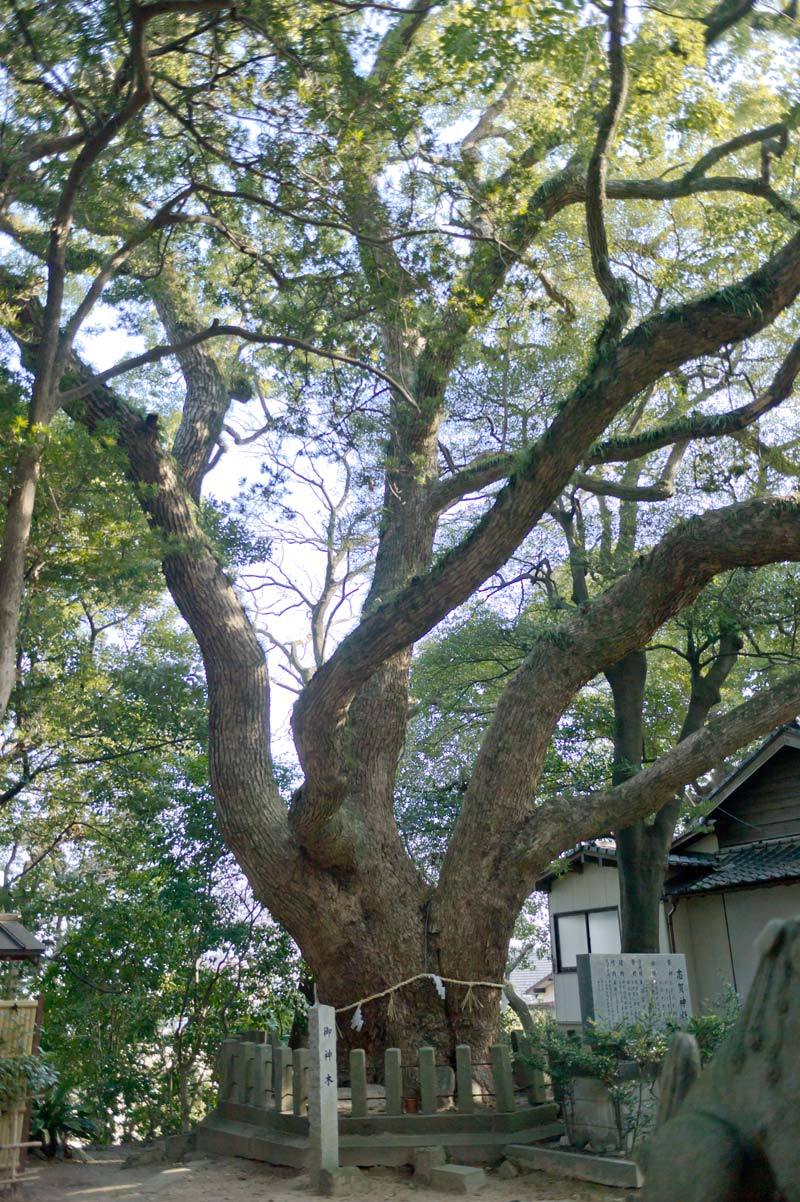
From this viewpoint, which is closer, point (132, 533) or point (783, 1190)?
point (783, 1190)

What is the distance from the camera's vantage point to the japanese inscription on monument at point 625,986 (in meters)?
9.53

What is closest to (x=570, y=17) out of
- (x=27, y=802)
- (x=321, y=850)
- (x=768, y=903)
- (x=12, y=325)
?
(x=12, y=325)

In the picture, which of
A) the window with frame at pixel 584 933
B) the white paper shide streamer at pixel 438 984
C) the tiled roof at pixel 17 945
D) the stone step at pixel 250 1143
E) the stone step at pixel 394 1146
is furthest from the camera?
the window with frame at pixel 584 933

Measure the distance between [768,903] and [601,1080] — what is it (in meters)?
7.62

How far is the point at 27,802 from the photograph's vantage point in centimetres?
1598

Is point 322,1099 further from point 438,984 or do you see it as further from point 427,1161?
point 438,984

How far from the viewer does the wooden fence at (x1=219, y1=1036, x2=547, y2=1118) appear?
863cm

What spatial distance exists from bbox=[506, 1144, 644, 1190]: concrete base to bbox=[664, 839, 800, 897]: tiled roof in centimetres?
683

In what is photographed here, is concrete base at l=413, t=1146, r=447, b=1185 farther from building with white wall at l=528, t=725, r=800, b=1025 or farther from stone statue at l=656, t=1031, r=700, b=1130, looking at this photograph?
building with white wall at l=528, t=725, r=800, b=1025

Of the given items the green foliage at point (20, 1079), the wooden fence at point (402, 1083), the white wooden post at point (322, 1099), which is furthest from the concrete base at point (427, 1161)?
the green foliage at point (20, 1079)

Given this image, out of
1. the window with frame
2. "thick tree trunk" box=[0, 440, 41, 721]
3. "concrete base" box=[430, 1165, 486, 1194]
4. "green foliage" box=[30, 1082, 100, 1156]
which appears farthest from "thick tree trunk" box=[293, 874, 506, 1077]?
the window with frame

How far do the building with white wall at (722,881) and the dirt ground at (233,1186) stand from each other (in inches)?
269

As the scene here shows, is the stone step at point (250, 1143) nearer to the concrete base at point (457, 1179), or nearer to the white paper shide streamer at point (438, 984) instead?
the concrete base at point (457, 1179)

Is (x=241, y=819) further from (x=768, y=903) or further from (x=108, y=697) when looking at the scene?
(x=768, y=903)
